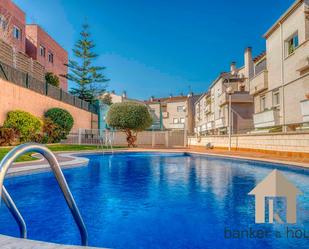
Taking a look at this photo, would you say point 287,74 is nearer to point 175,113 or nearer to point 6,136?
point 6,136

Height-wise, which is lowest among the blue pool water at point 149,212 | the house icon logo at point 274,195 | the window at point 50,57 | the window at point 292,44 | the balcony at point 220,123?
the blue pool water at point 149,212

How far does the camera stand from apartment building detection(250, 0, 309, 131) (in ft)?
43.1

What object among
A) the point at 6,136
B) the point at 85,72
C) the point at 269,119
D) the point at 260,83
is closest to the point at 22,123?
the point at 6,136

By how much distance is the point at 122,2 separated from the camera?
1158 inches

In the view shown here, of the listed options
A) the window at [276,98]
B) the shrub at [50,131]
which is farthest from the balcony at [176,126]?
the window at [276,98]

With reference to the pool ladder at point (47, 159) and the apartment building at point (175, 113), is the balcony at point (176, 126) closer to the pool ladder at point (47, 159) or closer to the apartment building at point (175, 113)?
the apartment building at point (175, 113)

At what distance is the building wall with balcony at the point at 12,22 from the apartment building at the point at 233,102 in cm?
1850

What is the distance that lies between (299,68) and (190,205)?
11.6 meters

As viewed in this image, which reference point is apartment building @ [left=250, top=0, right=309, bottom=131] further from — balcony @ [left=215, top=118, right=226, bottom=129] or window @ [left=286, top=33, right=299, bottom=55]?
balcony @ [left=215, top=118, right=226, bottom=129]

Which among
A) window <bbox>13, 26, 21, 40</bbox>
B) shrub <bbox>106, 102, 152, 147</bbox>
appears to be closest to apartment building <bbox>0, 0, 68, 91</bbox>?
window <bbox>13, 26, 21, 40</bbox>

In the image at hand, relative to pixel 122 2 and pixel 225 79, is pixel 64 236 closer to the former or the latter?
pixel 225 79

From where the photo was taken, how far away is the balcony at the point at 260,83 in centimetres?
1773

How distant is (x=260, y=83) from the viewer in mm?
18281

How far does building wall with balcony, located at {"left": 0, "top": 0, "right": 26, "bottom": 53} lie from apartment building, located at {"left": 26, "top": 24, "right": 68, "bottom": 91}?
2103mm
